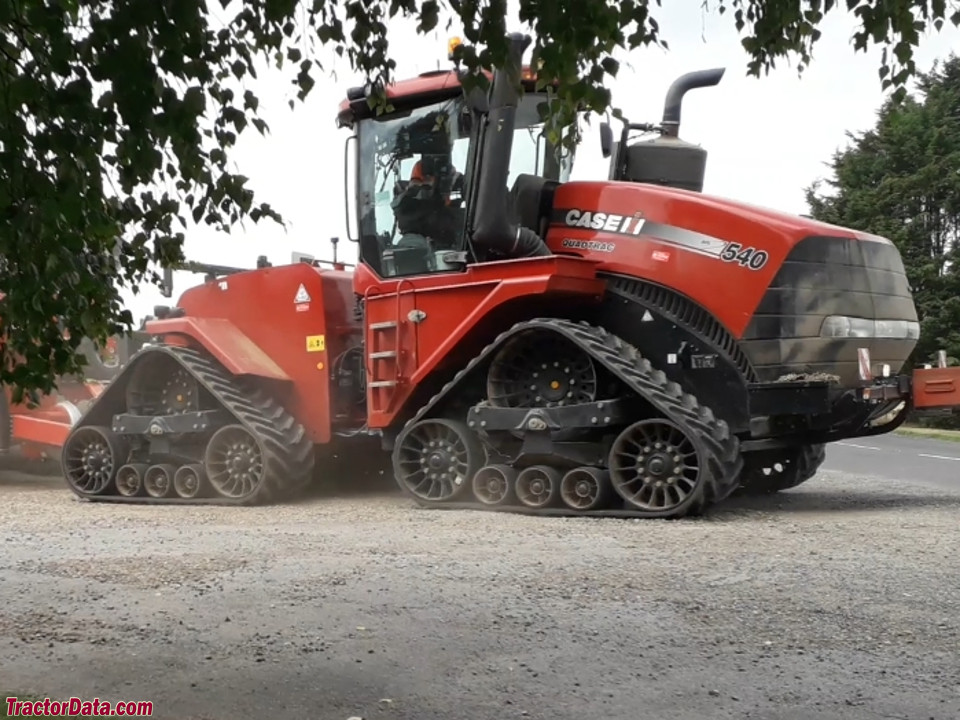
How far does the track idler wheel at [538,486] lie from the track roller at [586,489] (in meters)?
0.06

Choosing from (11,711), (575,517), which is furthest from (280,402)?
(11,711)

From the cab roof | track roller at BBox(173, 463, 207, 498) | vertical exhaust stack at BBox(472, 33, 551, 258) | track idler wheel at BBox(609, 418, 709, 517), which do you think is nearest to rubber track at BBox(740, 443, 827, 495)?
track idler wheel at BBox(609, 418, 709, 517)

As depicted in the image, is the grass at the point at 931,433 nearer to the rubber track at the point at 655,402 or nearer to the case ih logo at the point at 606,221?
the case ih logo at the point at 606,221

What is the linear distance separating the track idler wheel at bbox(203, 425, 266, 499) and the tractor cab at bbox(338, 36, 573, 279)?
1.90m

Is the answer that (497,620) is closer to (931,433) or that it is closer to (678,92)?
(678,92)

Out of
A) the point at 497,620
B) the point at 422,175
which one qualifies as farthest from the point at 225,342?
the point at 497,620

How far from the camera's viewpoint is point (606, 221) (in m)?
9.18

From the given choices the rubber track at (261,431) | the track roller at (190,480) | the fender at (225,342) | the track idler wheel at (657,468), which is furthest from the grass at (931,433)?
the track idler wheel at (657,468)

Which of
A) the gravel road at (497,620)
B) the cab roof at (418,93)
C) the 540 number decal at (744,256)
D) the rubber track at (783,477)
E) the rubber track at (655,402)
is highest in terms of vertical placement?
the cab roof at (418,93)

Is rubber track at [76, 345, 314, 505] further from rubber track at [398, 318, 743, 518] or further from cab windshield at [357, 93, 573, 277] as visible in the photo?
rubber track at [398, 318, 743, 518]

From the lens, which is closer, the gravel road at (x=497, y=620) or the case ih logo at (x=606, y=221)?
the gravel road at (x=497, y=620)

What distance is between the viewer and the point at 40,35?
3.71 m

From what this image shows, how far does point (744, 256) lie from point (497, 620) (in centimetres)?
424

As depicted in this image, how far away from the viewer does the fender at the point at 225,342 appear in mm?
11164
